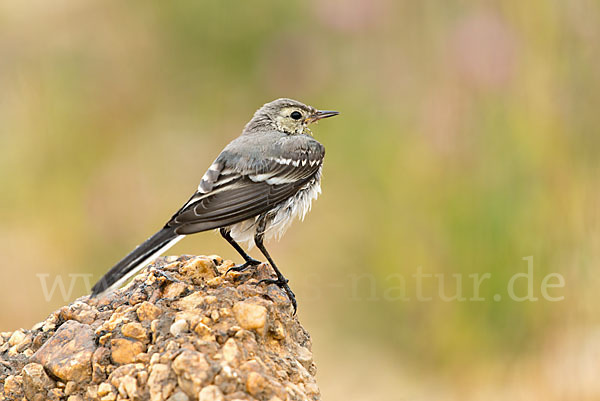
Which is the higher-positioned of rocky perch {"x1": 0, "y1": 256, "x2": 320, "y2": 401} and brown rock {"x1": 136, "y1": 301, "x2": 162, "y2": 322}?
brown rock {"x1": 136, "y1": 301, "x2": 162, "y2": 322}

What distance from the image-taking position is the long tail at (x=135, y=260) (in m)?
3.59

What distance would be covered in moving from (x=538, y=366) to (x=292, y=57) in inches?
176

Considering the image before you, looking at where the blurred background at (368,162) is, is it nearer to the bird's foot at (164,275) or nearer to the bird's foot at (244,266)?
the bird's foot at (244,266)

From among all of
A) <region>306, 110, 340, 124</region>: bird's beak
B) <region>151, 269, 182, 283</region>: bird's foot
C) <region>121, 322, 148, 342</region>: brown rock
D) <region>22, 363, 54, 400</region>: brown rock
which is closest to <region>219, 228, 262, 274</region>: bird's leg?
<region>151, 269, 182, 283</region>: bird's foot

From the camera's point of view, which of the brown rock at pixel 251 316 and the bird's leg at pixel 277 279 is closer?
the brown rock at pixel 251 316

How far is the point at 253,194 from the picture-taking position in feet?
14.5

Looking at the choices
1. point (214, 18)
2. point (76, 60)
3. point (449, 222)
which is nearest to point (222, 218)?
point (449, 222)

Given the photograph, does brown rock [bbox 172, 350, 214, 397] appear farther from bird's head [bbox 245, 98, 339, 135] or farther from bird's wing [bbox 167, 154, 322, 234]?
bird's head [bbox 245, 98, 339, 135]

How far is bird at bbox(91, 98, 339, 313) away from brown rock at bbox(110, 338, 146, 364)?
14.2 inches

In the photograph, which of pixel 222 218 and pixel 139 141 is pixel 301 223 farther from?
pixel 222 218

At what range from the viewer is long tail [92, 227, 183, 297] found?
141 inches

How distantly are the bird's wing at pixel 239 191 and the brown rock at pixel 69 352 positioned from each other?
2.58ft

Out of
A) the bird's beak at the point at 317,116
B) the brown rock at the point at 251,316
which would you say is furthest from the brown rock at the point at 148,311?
the bird's beak at the point at 317,116

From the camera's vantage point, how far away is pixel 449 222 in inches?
254
